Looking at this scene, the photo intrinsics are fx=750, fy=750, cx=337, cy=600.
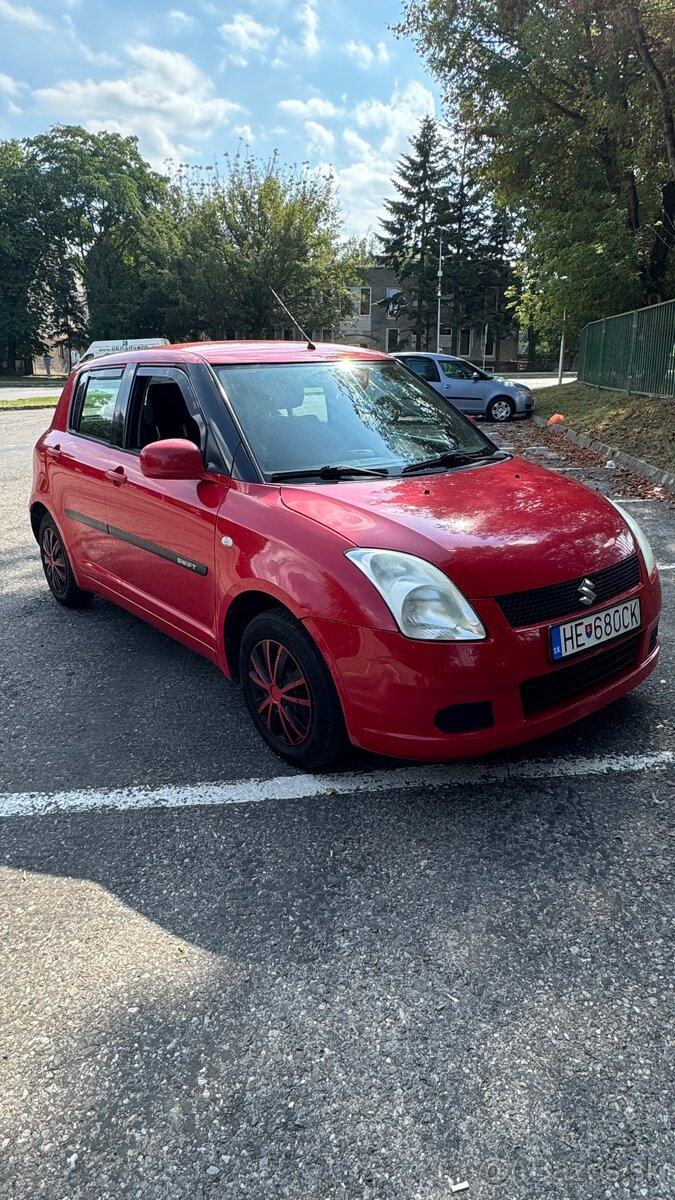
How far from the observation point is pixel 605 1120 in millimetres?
1629

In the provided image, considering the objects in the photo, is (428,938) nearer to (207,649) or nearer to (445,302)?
(207,649)

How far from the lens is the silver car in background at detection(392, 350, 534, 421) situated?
16938mm

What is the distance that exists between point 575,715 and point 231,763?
1.41 meters

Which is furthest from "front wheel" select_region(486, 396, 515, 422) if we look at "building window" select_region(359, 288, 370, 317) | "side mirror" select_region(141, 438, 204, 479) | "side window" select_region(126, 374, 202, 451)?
"building window" select_region(359, 288, 370, 317)

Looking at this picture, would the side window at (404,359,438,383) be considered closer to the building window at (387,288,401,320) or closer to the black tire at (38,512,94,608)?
the black tire at (38,512,94,608)

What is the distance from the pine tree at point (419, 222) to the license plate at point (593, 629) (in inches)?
2136

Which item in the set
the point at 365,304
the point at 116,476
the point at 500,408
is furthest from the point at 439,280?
the point at 116,476

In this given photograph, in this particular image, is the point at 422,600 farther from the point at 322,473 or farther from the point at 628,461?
the point at 628,461

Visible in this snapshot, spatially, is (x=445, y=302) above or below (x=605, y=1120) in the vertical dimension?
above

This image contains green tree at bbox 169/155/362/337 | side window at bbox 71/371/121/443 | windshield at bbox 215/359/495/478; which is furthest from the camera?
green tree at bbox 169/155/362/337

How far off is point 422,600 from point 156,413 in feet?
7.09

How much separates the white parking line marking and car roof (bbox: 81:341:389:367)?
202 cm

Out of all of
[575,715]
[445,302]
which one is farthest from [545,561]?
[445,302]

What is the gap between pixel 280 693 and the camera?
3.01 metres
